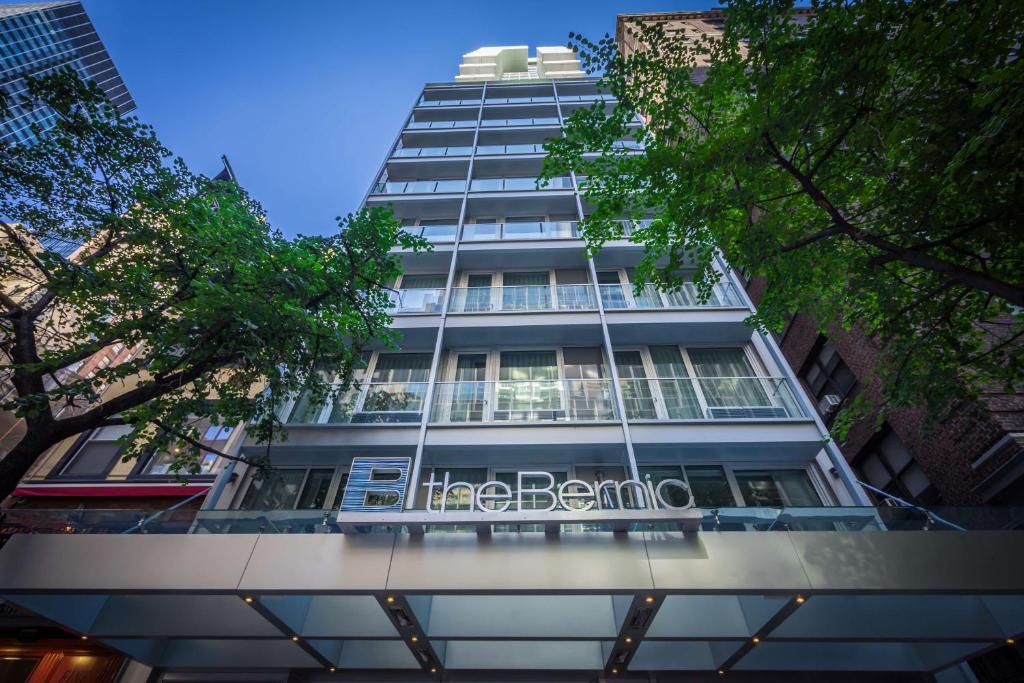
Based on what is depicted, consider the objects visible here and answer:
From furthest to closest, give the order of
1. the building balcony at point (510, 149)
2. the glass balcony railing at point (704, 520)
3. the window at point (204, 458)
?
the building balcony at point (510, 149), the window at point (204, 458), the glass balcony railing at point (704, 520)

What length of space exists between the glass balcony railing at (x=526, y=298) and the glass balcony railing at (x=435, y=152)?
9289mm

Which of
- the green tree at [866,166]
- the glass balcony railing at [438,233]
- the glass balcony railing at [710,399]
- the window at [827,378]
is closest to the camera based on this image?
the green tree at [866,166]

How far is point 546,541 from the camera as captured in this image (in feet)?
19.5

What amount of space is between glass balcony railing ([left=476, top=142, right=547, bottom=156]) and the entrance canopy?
16.7 m

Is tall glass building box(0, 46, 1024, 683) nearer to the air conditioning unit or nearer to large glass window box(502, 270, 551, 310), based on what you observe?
large glass window box(502, 270, 551, 310)

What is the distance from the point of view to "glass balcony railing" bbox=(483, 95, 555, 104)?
2236 cm

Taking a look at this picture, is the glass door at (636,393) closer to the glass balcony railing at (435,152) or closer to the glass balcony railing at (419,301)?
the glass balcony railing at (419,301)

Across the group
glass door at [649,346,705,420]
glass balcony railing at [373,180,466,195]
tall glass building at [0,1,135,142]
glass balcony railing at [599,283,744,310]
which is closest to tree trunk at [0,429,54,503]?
glass door at [649,346,705,420]

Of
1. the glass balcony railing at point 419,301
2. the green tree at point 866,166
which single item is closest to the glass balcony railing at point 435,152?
the glass balcony railing at point 419,301

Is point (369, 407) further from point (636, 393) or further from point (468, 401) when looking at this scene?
point (636, 393)

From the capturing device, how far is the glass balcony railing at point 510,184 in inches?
642

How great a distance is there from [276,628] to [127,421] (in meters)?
4.68

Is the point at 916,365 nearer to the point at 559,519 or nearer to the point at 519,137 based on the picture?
the point at 559,519

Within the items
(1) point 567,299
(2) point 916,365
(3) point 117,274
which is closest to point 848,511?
(2) point 916,365
